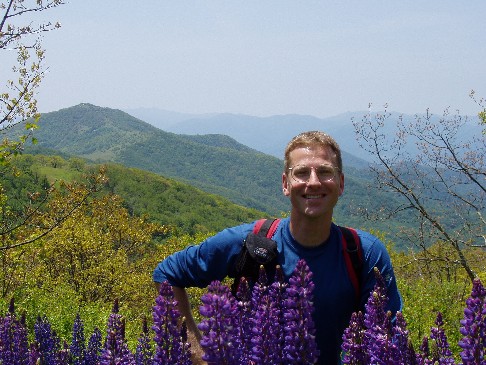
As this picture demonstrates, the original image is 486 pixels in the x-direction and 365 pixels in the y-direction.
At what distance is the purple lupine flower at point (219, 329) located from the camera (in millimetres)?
1960

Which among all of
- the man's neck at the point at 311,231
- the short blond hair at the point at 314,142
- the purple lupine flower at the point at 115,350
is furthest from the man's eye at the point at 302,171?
the purple lupine flower at the point at 115,350

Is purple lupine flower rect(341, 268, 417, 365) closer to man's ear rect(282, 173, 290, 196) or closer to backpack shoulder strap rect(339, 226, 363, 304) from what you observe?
backpack shoulder strap rect(339, 226, 363, 304)

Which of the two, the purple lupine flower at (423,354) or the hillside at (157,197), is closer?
the purple lupine flower at (423,354)

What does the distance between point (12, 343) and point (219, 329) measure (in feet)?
5.48

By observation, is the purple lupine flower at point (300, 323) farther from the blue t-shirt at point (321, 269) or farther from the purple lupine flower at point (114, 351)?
the blue t-shirt at point (321, 269)

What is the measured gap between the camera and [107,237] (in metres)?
24.6

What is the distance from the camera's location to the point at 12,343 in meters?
3.01

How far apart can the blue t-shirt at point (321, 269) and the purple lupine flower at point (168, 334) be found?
52.7 inches

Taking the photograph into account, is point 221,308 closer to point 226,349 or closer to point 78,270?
point 226,349

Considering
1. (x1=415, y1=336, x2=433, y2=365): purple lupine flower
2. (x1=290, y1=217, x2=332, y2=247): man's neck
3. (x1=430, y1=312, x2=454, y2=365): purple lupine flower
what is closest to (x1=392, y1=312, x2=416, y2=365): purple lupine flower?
(x1=415, y1=336, x2=433, y2=365): purple lupine flower

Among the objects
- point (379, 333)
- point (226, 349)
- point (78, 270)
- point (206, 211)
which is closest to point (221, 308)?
point (226, 349)

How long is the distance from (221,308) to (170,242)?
25063mm

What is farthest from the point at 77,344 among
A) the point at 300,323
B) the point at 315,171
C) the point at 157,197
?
the point at 157,197

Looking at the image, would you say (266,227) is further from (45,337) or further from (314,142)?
(45,337)
